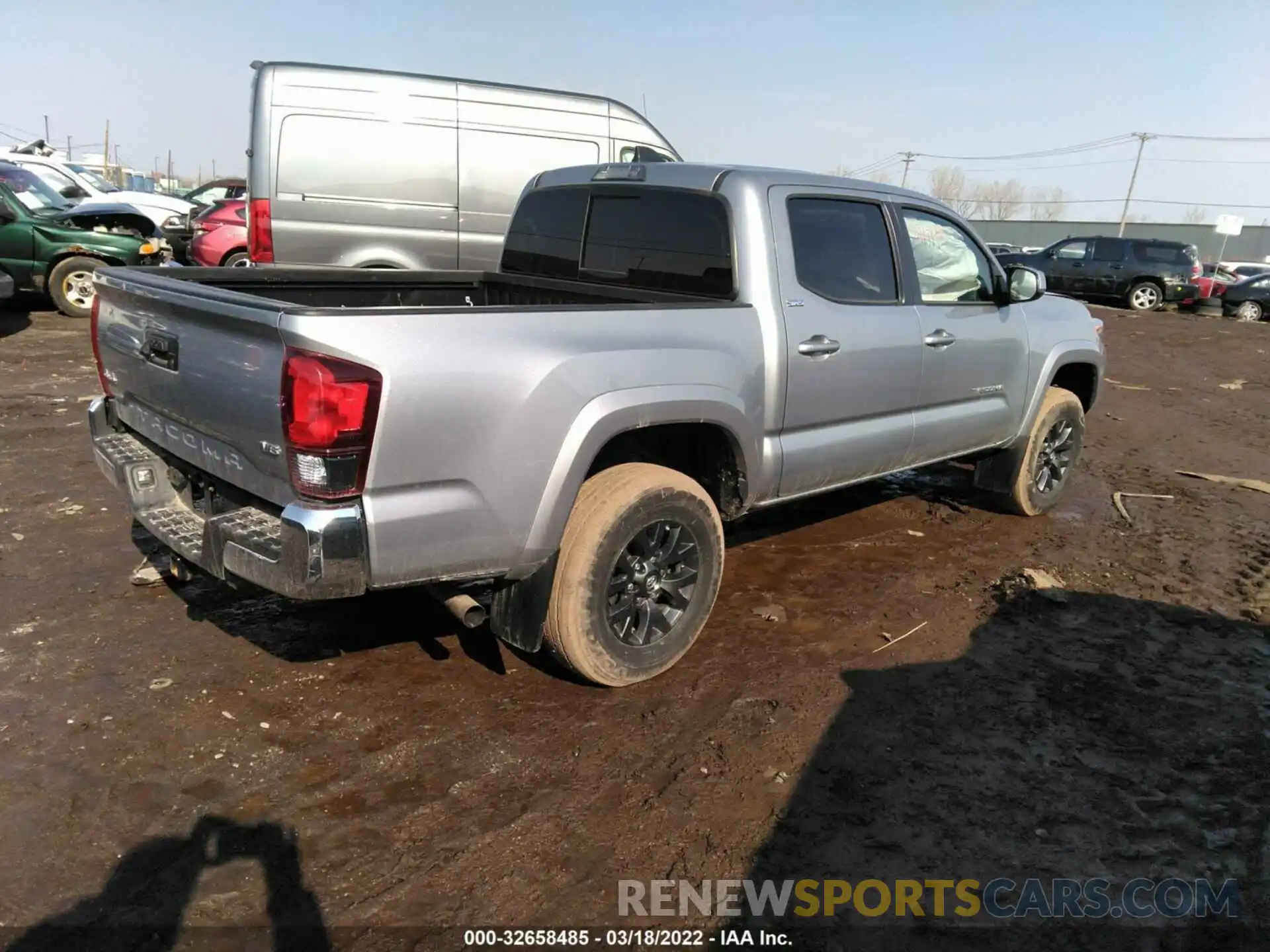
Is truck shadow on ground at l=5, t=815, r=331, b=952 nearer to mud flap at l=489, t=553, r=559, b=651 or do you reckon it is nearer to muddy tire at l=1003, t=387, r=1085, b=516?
mud flap at l=489, t=553, r=559, b=651

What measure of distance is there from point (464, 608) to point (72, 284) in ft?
36.5

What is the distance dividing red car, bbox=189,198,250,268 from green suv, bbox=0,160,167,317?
449 mm

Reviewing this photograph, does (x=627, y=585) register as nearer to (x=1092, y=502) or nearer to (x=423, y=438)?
(x=423, y=438)

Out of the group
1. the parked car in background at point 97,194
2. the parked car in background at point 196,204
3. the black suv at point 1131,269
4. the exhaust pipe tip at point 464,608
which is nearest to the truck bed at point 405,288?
the exhaust pipe tip at point 464,608

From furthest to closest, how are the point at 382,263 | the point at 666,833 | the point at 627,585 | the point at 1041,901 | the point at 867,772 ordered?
1. the point at 382,263
2. the point at 627,585
3. the point at 867,772
4. the point at 666,833
5. the point at 1041,901

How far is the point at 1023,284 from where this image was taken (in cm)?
491

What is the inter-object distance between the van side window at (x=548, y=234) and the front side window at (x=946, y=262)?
1612 mm

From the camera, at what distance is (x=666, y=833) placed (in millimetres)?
2648

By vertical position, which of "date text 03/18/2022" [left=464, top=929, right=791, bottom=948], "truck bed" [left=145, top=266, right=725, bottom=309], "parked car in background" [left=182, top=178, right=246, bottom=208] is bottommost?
"date text 03/18/2022" [left=464, top=929, right=791, bottom=948]

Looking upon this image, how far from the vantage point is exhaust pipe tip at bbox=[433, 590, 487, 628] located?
2928mm

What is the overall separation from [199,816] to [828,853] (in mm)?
1814

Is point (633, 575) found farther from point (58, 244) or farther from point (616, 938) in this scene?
point (58, 244)

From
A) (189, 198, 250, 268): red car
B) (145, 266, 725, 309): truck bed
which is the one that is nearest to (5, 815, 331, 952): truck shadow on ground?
(145, 266, 725, 309): truck bed

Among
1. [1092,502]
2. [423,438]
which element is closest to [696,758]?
[423,438]
